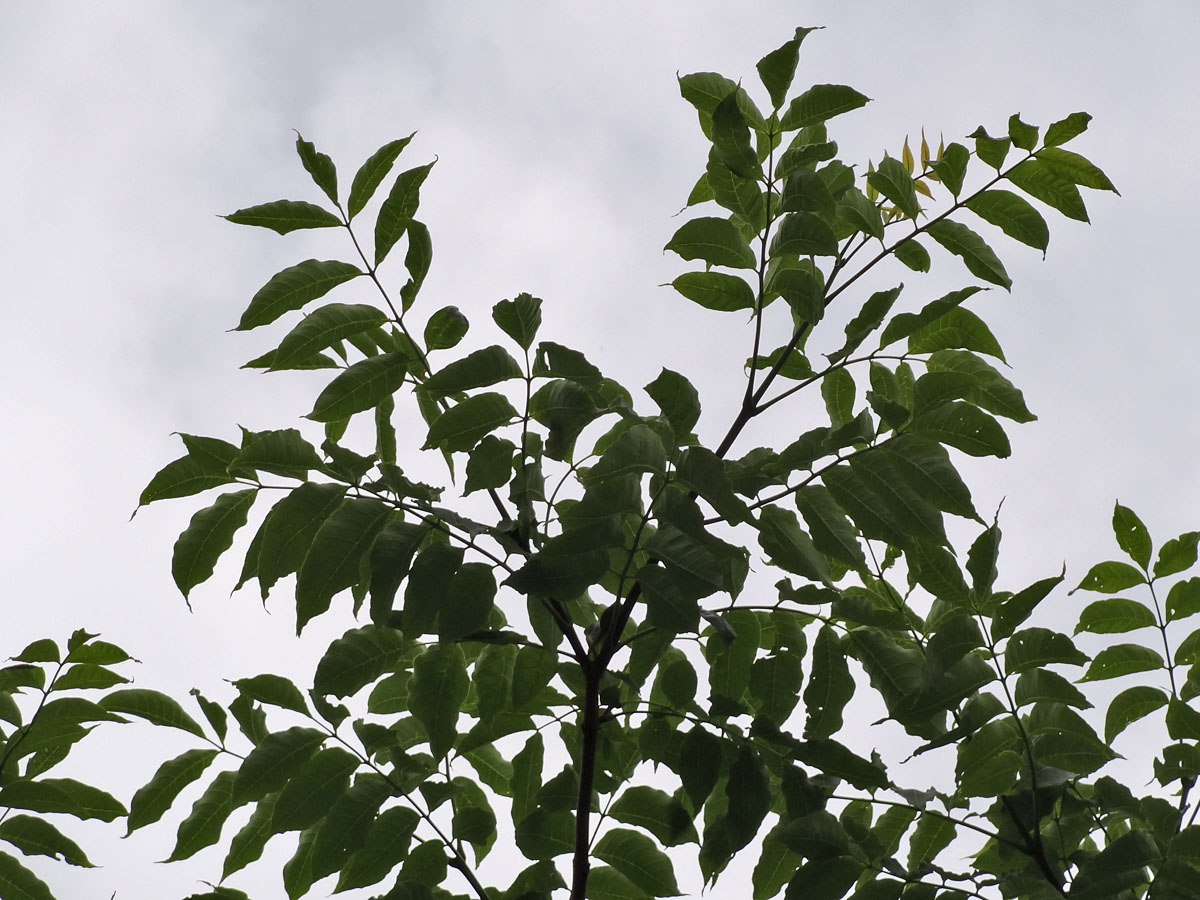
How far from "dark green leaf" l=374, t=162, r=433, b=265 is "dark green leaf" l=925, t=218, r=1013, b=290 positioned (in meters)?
0.98

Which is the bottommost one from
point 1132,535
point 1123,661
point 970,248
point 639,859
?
point 639,859

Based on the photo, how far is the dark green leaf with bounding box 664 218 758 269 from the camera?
6.72ft

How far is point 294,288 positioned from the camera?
2.02 metres

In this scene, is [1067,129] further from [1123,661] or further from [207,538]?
[207,538]

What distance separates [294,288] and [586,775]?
1010 millimetres

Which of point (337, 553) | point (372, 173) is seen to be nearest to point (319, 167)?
point (372, 173)

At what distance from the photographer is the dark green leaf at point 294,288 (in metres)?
1.97

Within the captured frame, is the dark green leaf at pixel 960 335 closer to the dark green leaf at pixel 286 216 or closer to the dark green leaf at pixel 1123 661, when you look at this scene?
the dark green leaf at pixel 1123 661

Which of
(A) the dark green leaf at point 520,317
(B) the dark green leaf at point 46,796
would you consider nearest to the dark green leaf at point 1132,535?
(A) the dark green leaf at point 520,317

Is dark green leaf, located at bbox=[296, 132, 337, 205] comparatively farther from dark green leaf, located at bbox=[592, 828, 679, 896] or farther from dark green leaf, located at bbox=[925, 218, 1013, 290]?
dark green leaf, located at bbox=[592, 828, 679, 896]

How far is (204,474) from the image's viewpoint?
1.96m

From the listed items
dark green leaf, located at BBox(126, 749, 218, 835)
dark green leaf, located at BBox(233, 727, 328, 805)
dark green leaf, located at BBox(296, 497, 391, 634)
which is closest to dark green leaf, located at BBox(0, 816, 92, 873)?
dark green leaf, located at BBox(126, 749, 218, 835)

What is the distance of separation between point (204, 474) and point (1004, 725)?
5.00 feet

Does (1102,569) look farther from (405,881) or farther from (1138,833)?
(405,881)
